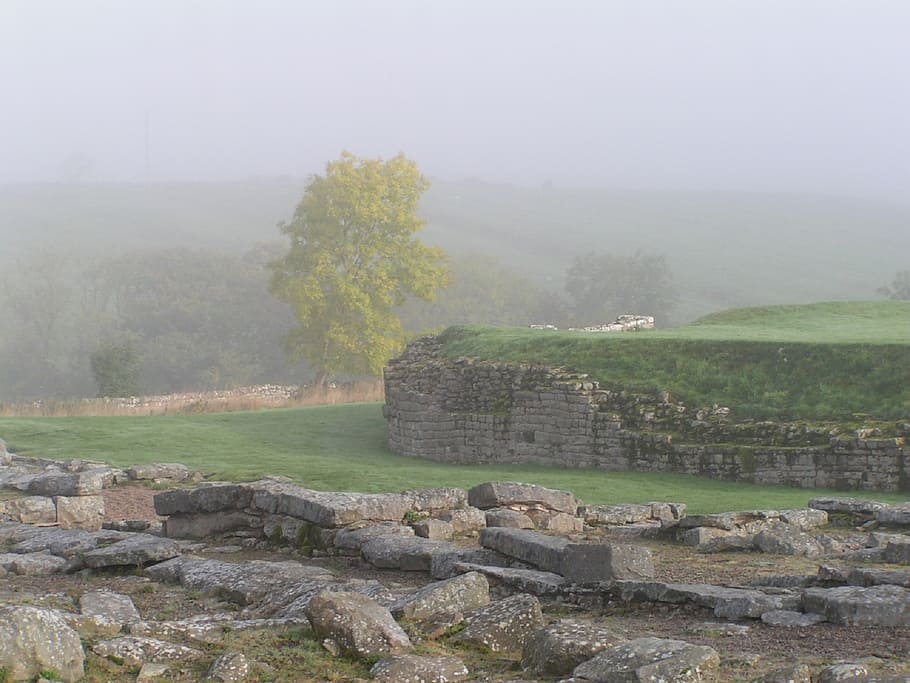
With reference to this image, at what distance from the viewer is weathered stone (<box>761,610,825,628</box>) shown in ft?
26.4

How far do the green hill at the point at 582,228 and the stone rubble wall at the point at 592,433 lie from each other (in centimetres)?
6046

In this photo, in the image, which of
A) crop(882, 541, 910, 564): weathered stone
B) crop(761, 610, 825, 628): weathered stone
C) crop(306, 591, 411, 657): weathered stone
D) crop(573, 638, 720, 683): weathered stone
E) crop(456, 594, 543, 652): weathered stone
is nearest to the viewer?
crop(573, 638, 720, 683): weathered stone

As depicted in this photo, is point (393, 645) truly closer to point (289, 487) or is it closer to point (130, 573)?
point (130, 573)

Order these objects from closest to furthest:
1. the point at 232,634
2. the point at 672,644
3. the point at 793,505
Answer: the point at 672,644 < the point at 232,634 < the point at 793,505

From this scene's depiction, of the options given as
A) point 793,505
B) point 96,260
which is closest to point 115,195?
point 96,260

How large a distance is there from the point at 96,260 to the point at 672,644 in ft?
311

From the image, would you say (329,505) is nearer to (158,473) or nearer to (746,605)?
(746,605)

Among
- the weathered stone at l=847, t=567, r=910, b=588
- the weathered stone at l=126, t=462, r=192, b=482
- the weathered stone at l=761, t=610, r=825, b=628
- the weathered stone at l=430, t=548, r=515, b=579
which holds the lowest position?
the weathered stone at l=126, t=462, r=192, b=482

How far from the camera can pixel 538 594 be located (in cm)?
947

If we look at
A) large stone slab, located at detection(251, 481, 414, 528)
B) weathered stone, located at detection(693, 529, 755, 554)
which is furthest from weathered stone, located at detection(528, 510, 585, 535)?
weathered stone, located at detection(693, 529, 755, 554)

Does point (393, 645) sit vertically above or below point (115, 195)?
below

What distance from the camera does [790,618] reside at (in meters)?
8.14

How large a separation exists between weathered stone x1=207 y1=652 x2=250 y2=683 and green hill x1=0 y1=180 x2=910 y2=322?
7912 cm

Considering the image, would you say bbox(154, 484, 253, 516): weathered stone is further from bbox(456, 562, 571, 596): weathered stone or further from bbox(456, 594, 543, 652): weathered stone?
bbox(456, 594, 543, 652): weathered stone
